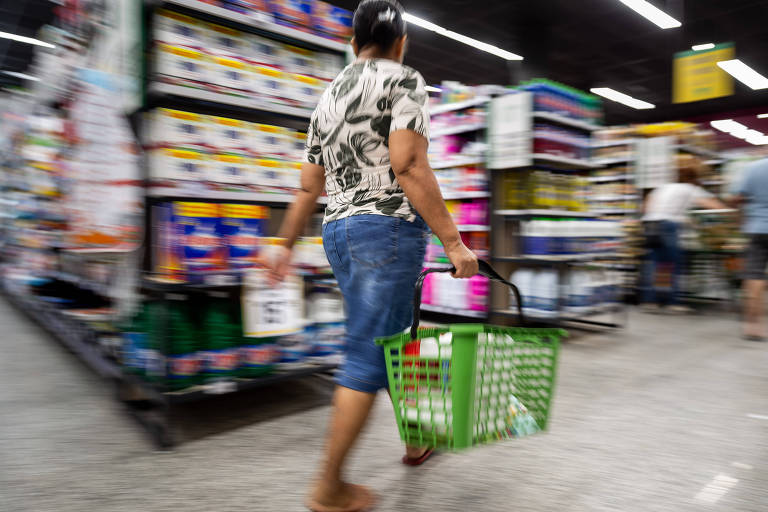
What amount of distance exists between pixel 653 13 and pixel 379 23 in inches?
319

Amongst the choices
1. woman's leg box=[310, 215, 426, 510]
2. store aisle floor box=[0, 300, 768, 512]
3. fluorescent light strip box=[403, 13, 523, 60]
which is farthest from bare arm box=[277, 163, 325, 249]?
fluorescent light strip box=[403, 13, 523, 60]

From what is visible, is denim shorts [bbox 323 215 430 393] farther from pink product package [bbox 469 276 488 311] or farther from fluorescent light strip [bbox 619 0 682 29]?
fluorescent light strip [bbox 619 0 682 29]

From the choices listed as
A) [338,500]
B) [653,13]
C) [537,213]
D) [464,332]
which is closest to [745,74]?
[653,13]

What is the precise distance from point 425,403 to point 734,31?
1066cm

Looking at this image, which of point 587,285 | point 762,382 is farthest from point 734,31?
point 762,382

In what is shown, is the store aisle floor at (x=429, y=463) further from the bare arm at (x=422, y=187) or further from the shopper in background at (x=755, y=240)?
the shopper in background at (x=755, y=240)

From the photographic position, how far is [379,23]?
56.0 inches

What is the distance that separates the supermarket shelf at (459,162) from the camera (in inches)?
157

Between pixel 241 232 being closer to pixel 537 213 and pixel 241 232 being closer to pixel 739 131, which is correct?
pixel 537 213

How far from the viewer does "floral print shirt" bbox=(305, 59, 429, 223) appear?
1367 millimetres

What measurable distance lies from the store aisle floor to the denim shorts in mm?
Answer: 489

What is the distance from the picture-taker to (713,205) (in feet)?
16.3

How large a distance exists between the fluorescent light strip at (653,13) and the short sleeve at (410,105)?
7571mm

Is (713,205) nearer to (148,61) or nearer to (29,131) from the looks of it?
(148,61)
